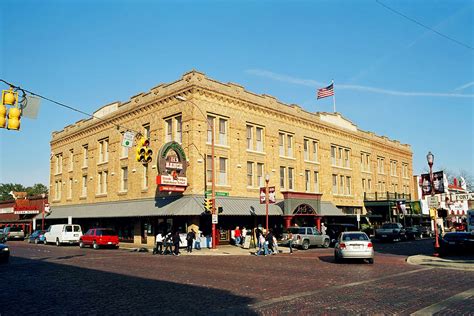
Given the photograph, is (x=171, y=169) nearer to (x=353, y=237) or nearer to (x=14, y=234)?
(x=353, y=237)

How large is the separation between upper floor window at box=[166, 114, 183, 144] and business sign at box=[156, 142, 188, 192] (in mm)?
2031

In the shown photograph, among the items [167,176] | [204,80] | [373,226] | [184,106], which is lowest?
[373,226]

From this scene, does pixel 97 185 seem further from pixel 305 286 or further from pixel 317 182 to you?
Answer: pixel 305 286

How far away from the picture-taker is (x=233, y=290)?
12.3 meters

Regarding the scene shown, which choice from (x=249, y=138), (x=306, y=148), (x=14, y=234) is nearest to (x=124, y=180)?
(x=249, y=138)

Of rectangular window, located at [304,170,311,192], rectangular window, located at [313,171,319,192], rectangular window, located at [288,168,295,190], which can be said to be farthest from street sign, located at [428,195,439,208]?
rectangular window, located at [313,171,319,192]

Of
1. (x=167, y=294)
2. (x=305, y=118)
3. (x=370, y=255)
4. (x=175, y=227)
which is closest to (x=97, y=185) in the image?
Answer: (x=175, y=227)

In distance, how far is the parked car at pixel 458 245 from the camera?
23.8 m

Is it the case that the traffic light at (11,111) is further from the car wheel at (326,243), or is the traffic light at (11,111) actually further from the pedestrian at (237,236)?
the car wheel at (326,243)

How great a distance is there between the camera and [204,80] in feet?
111

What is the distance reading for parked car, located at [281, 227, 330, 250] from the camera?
31422 mm

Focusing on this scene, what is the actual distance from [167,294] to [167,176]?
19.1 metres

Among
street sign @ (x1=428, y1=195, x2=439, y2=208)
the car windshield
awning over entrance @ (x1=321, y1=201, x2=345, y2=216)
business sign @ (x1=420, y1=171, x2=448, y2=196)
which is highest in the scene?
business sign @ (x1=420, y1=171, x2=448, y2=196)

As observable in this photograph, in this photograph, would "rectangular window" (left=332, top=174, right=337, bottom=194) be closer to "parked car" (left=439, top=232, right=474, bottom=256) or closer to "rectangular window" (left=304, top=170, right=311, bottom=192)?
"rectangular window" (left=304, top=170, right=311, bottom=192)
